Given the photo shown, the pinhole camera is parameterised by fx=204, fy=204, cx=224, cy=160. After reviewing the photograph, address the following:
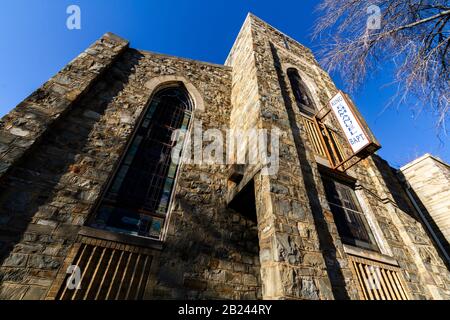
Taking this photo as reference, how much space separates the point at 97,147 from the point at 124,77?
247 centimetres

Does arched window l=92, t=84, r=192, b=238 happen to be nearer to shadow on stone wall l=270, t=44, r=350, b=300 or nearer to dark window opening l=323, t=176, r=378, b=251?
shadow on stone wall l=270, t=44, r=350, b=300

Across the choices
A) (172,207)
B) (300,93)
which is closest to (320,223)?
(172,207)

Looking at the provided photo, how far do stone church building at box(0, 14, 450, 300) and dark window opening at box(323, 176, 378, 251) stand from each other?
0.10 ft

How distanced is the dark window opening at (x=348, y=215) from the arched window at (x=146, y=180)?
11.9 feet

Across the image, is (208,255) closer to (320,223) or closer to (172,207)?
(172,207)

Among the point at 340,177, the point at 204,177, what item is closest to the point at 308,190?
the point at 340,177

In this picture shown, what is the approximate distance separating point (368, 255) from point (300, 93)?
579 cm

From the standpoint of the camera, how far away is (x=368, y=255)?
3.79m

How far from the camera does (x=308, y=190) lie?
12.8 feet

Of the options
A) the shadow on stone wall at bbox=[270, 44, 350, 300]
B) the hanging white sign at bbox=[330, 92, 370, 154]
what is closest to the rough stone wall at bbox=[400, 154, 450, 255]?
the hanging white sign at bbox=[330, 92, 370, 154]

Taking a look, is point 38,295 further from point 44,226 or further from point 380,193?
point 380,193

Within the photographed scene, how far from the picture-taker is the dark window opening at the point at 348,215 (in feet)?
14.1

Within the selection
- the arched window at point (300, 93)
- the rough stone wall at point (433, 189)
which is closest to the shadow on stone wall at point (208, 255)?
the arched window at point (300, 93)

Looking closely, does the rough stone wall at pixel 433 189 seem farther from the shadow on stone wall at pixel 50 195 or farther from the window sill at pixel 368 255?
the shadow on stone wall at pixel 50 195
